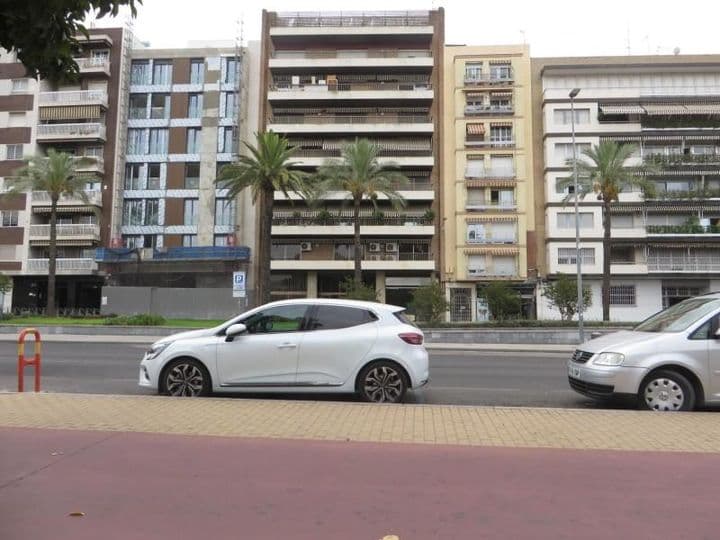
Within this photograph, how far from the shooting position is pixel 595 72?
167 ft

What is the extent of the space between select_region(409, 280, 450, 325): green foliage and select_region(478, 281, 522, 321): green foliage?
268 centimetres

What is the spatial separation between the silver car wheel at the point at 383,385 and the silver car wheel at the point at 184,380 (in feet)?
7.99

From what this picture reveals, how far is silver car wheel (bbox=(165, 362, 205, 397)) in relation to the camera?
29.2 feet

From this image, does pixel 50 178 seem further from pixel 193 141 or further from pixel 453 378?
pixel 453 378

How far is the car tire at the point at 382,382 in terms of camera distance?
28.5 ft

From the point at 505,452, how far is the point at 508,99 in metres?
49.7

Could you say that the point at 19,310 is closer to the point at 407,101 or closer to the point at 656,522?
the point at 407,101

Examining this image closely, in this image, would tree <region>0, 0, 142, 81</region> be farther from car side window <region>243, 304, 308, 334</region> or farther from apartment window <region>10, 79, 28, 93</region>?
apartment window <region>10, 79, 28, 93</region>

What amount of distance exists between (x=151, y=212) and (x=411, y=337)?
4678 cm

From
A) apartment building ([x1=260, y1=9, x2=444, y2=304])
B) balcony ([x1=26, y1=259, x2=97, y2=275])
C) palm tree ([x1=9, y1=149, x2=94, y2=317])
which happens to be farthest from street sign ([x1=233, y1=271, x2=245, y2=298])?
balcony ([x1=26, y1=259, x2=97, y2=275])

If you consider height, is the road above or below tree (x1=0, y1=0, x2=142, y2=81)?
below

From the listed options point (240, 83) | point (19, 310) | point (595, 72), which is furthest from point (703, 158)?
point (19, 310)

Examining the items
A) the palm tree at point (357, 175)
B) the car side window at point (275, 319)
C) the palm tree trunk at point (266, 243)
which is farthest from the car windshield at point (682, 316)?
the palm tree at point (357, 175)

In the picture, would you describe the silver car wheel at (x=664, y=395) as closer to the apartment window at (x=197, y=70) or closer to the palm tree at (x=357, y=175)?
the palm tree at (x=357, y=175)
